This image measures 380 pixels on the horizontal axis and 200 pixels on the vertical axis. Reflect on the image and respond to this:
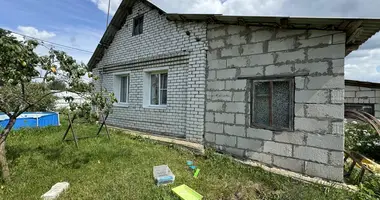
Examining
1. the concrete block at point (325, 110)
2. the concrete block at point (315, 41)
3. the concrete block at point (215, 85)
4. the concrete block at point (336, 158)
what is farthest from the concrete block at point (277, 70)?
the concrete block at point (336, 158)

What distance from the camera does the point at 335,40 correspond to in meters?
3.29

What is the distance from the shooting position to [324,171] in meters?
3.35

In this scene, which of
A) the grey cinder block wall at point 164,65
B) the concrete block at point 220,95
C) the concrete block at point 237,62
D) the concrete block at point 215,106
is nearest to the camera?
the concrete block at point 237,62

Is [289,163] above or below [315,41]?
below

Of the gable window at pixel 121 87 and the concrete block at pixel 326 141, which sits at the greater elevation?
the gable window at pixel 121 87

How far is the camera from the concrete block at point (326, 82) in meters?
3.22

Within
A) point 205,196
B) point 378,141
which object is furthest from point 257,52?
point 378,141

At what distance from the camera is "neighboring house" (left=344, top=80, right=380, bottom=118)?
6777mm

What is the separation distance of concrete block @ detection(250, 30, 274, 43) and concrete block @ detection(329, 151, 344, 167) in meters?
2.33

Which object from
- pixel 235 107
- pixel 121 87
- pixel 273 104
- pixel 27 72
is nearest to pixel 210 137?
pixel 235 107

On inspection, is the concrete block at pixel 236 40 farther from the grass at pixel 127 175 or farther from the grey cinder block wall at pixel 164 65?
the grass at pixel 127 175

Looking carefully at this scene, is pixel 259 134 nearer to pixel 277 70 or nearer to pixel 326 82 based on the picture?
pixel 277 70

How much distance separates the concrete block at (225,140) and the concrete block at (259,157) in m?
0.39

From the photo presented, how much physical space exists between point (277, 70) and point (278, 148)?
58.3 inches
